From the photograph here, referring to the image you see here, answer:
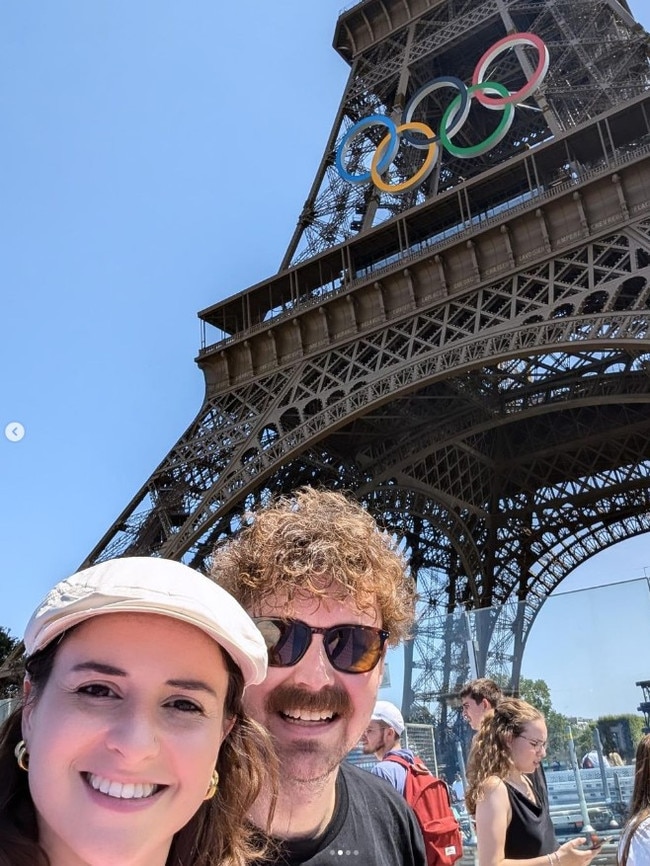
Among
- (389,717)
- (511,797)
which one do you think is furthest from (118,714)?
(389,717)

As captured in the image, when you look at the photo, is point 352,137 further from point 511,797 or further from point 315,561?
point 315,561

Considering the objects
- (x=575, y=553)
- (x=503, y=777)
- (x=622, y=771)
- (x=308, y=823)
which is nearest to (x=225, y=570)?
(x=308, y=823)

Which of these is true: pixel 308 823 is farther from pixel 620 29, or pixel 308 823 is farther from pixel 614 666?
pixel 620 29

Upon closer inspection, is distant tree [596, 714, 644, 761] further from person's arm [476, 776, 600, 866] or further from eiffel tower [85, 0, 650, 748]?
eiffel tower [85, 0, 650, 748]

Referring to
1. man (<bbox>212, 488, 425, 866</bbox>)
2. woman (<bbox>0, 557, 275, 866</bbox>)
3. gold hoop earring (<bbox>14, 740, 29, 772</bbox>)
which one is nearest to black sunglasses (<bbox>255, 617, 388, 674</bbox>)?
man (<bbox>212, 488, 425, 866</bbox>)

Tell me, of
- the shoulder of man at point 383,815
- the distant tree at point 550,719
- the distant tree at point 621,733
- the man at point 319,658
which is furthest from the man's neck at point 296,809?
the distant tree at point 621,733

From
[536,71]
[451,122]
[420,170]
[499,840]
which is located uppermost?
Answer: [451,122]

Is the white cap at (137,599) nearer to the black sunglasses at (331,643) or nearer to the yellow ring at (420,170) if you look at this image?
the black sunglasses at (331,643)
